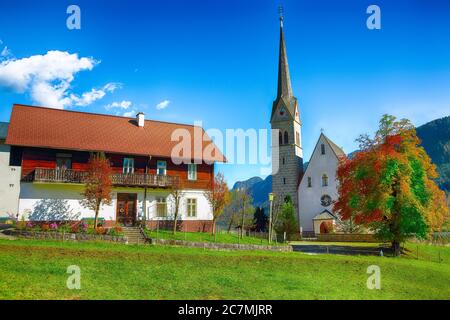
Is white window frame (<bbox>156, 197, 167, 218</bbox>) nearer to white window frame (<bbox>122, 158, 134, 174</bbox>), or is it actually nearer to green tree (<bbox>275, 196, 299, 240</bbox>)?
white window frame (<bbox>122, 158, 134, 174</bbox>)

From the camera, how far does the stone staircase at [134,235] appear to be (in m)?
24.7

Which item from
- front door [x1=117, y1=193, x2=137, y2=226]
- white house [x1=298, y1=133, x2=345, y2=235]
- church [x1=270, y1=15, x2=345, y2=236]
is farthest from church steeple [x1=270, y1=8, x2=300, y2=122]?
front door [x1=117, y1=193, x2=137, y2=226]

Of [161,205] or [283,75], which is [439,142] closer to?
[283,75]

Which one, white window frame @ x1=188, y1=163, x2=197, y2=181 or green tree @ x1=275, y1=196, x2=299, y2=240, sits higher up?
white window frame @ x1=188, y1=163, x2=197, y2=181

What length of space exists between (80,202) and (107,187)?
371 cm

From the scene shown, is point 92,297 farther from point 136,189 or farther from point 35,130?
point 35,130

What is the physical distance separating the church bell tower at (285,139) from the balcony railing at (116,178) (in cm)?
2962

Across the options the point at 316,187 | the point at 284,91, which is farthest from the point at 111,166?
the point at 284,91

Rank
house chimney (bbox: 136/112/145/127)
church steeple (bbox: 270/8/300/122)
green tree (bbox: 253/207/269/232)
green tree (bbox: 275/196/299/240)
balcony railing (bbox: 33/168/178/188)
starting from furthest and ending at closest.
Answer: church steeple (bbox: 270/8/300/122), green tree (bbox: 253/207/269/232), green tree (bbox: 275/196/299/240), house chimney (bbox: 136/112/145/127), balcony railing (bbox: 33/168/178/188)

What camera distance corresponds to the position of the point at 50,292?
416 inches

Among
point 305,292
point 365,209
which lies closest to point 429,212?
point 365,209

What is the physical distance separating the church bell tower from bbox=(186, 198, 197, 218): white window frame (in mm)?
26081

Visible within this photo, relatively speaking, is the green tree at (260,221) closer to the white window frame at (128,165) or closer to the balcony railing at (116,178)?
the balcony railing at (116,178)

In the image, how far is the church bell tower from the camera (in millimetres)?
57812
